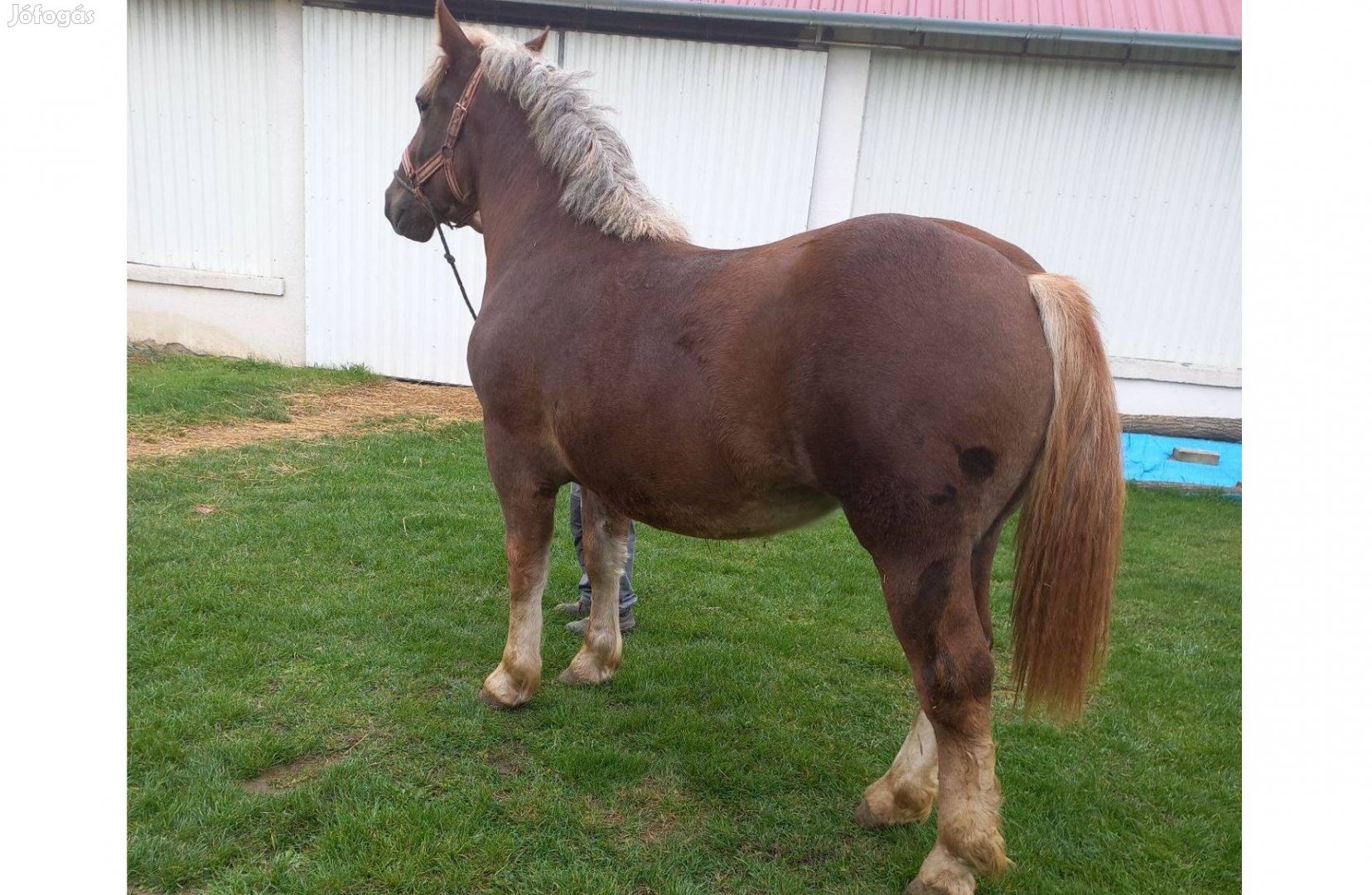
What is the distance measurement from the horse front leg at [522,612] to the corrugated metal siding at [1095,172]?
23.2ft

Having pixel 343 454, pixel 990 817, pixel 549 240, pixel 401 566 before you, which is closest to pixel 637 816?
pixel 990 817

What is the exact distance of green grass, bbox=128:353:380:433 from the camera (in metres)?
7.16

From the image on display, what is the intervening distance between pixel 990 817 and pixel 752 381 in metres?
1.38

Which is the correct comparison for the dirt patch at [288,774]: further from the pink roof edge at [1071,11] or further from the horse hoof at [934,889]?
the pink roof edge at [1071,11]

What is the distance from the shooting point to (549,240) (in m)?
3.08

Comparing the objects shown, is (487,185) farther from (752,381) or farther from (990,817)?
(990,817)

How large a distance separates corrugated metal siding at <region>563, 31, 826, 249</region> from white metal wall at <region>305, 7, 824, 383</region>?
1 cm

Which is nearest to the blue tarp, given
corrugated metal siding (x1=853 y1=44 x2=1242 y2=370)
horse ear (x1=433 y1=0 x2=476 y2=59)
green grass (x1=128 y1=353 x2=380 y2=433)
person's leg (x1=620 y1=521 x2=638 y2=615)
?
corrugated metal siding (x1=853 y1=44 x2=1242 y2=370)

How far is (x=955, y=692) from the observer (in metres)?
2.18

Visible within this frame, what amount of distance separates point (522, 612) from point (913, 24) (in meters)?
7.33

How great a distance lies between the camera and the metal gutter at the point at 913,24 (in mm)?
7871

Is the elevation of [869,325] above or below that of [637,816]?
above

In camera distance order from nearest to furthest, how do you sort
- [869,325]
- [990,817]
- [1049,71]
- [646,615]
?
[869,325], [990,817], [646,615], [1049,71]

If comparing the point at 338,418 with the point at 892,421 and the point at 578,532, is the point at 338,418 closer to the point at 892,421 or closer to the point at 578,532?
the point at 578,532
